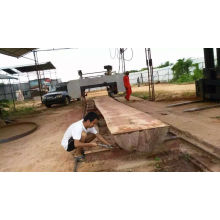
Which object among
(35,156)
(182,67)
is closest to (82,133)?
(35,156)

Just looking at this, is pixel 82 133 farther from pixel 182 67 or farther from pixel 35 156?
pixel 182 67

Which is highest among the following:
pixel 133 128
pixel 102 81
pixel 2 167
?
pixel 102 81

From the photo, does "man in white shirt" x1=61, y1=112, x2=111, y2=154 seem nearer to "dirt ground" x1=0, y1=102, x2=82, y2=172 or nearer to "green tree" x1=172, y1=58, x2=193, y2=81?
"dirt ground" x1=0, y1=102, x2=82, y2=172

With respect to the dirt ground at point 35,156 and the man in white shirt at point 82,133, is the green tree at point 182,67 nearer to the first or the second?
the dirt ground at point 35,156

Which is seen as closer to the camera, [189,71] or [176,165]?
[176,165]

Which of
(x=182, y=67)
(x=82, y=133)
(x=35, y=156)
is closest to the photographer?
(x=82, y=133)

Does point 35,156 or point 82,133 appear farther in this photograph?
point 35,156

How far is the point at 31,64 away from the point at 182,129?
16.8 m

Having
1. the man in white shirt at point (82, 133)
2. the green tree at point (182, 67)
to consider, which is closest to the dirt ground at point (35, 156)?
the man in white shirt at point (82, 133)

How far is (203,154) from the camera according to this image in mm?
3318
